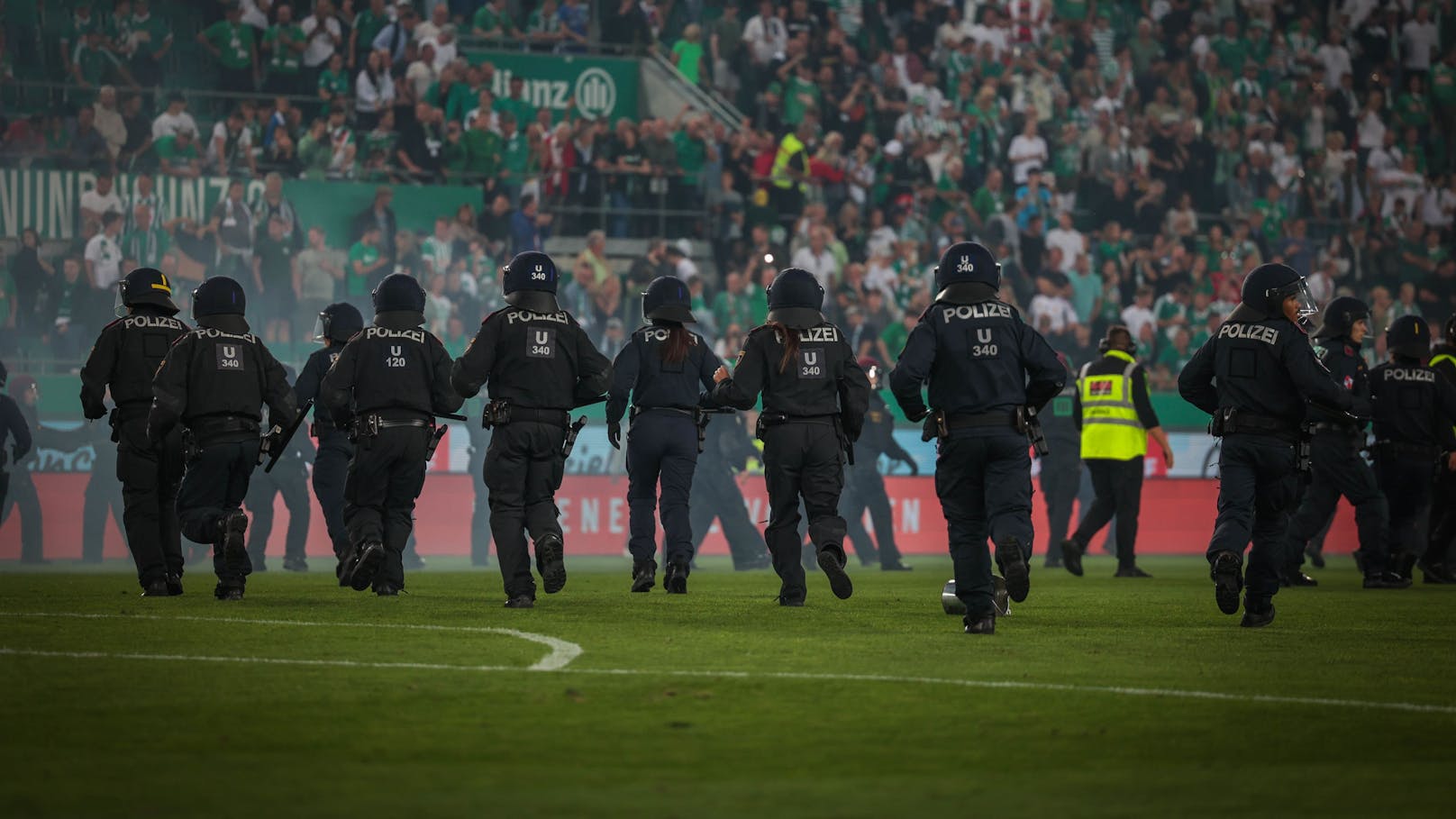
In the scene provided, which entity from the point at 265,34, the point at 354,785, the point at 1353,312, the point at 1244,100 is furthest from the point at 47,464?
the point at 1244,100

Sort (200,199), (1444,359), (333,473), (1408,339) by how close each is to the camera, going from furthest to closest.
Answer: (200,199) → (1444,359) → (1408,339) → (333,473)

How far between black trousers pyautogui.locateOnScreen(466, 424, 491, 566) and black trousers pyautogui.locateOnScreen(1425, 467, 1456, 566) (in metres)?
9.77

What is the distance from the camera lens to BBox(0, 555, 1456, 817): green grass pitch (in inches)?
217

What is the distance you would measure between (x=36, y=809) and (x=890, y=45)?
26.7m

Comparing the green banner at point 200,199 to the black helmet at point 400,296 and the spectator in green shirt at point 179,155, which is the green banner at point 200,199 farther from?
the black helmet at point 400,296

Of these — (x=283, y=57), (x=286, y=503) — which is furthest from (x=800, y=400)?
(x=283, y=57)

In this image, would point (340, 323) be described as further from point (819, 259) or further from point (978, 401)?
point (819, 259)

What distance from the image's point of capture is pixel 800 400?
12.7 metres

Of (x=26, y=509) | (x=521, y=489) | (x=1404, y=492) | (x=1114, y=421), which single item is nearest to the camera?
(x=521, y=489)

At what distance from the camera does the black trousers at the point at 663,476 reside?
14406 mm

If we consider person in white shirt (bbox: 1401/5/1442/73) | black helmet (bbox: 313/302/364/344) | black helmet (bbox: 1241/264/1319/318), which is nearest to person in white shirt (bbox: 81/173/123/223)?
black helmet (bbox: 313/302/364/344)

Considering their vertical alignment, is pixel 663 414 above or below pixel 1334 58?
below

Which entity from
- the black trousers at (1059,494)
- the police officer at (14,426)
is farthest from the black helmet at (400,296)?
the black trousers at (1059,494)

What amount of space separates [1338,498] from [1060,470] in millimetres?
5018
